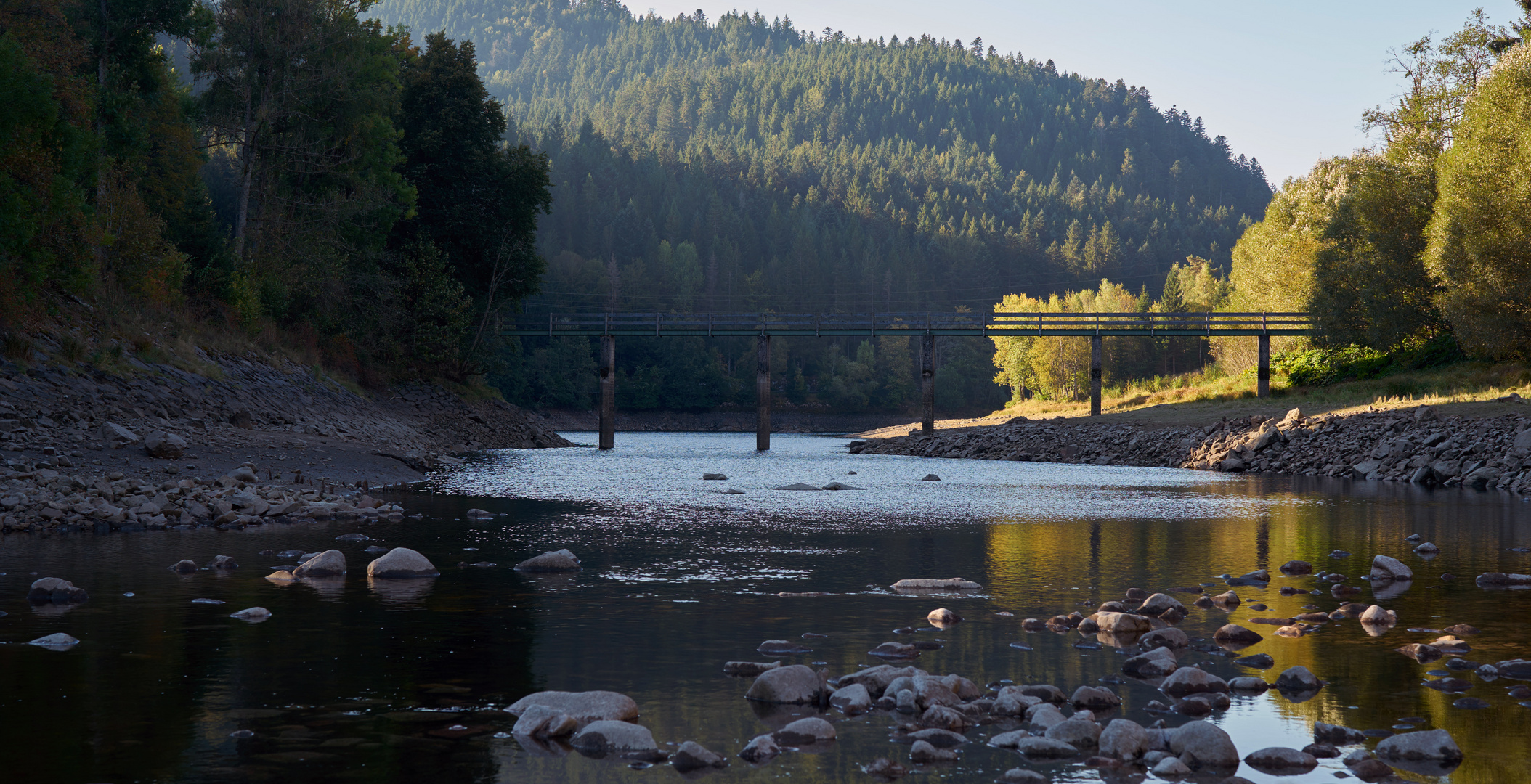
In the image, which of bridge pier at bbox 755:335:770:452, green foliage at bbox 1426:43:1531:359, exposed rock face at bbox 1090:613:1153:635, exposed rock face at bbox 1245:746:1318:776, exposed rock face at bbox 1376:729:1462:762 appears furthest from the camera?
bridge pier at bbox 755:335:770:452

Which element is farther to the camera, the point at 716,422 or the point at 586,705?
the point at 716,422

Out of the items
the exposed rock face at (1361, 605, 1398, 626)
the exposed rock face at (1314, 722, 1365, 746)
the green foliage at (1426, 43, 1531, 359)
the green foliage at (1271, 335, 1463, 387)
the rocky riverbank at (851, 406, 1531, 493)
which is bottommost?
the rocky riverbank at (851, 406, 1531, 493)

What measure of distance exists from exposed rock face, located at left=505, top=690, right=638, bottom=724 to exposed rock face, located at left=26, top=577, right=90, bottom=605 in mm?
7046

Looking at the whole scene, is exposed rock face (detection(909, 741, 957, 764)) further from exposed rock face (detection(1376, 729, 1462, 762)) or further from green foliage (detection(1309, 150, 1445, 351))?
green foliage (detection(1309, 150, 1445, 351))

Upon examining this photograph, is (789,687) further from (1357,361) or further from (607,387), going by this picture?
(607,387)

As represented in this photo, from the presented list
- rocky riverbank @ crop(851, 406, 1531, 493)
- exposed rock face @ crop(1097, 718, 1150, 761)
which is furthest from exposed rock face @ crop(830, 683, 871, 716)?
rocky riverbank @ crop(851, 406, 1531, 493)

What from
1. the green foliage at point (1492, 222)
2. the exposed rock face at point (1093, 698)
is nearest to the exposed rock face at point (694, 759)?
the exposed rock face at point (1093, 698)

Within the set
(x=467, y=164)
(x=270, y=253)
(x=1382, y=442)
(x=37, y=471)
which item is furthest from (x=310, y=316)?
(x=1382, y=442)

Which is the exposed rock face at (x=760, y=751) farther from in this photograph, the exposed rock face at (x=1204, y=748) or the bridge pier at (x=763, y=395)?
the bridge pier at (x=763, y=395)

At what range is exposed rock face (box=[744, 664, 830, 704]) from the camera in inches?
334

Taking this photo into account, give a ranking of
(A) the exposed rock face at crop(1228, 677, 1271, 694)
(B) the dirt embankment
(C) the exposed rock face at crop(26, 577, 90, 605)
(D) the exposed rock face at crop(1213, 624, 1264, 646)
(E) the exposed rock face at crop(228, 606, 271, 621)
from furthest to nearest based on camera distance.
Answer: (B) the dirt embankment
(C) the exposed rock face at crop(26, 577, 90, 605)
(E) the exposed rock face at crop(228, 606, 271, 621)
(D) the exposed rock face at crop(1213, 624, 1264, 646)
(A) the exposed rock face at crop(1228, 677, 1271, 694)

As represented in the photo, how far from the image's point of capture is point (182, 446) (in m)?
25.6

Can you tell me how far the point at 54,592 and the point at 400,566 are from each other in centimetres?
389

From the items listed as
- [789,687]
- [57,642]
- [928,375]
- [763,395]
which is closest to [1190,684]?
[789,687]
